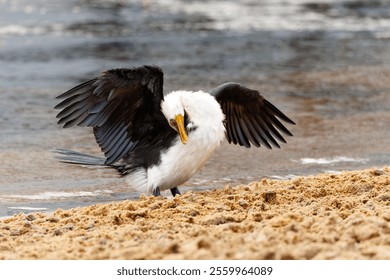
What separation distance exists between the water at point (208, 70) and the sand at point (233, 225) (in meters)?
1.15

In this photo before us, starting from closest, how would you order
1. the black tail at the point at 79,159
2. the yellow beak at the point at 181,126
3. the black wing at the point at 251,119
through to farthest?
the yellow beak at the point at 181,126, the black tail at the point at 79,159, the black wing at the point at 251,119

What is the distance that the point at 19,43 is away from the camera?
1505 centimetres

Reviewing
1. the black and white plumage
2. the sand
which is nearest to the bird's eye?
the black and white plumage

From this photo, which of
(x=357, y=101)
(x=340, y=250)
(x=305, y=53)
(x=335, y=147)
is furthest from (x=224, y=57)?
(x=340, y=250)

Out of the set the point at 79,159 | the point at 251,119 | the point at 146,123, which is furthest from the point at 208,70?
the point at 146,123

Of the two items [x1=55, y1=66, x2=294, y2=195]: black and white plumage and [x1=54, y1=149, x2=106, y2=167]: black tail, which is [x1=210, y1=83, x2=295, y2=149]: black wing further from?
[x1=54, y1=149, x2=106, y2=167]: black tail

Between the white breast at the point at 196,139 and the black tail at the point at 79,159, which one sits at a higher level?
the white breast at the point at 196,139

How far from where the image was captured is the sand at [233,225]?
4.76 meters

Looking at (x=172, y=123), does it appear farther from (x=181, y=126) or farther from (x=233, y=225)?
(x=233, y=225)

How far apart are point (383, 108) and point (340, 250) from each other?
6.76 m

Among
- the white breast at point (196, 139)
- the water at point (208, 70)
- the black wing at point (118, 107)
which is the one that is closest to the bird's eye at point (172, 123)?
the white breast at point (196, 139)

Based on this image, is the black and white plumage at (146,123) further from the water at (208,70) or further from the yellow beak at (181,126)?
the water at (208,70)

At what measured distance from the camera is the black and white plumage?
6.99m
